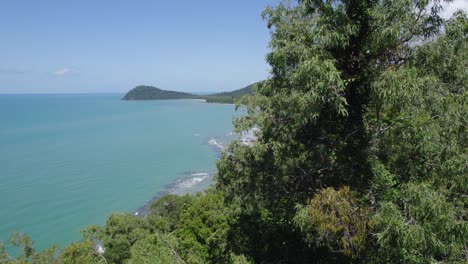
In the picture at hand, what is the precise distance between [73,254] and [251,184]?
8570 millimetres

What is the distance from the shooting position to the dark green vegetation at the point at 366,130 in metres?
5.57

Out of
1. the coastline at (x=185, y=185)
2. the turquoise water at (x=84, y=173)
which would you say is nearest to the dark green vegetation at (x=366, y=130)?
the turquoise water at (x=84, y=173)

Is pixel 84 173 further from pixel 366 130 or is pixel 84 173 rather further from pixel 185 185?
pixel 366 130

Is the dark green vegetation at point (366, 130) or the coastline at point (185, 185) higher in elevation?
the dark green vegetation at point (366, 130)

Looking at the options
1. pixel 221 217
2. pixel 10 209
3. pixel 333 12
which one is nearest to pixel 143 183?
pixel 10 209

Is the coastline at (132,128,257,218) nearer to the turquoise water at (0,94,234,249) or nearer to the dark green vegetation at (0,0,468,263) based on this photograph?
the turquoise water at (0,94,234,249)

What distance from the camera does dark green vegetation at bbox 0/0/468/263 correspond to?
18.3 ft

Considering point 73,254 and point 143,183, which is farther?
point 143,183

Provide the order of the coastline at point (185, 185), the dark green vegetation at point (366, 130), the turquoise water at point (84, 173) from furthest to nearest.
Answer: the coastline at point (185, 185)
the turquoise water at point (84, 173)
the dark green vegetation at point (366, 130)

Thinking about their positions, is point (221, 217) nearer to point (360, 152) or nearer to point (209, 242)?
point (209, 242)

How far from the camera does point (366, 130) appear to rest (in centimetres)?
718

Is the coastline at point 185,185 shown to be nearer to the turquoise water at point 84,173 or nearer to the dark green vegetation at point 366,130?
the turquoise water at point 84,173

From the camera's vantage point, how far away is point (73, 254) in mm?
12922

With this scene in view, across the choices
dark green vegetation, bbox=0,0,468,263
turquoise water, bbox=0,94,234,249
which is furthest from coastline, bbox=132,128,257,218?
dark green vegetation, bbox=0,0,468,263
